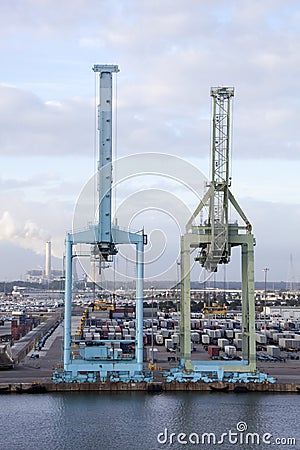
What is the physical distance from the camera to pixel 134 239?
2473cm

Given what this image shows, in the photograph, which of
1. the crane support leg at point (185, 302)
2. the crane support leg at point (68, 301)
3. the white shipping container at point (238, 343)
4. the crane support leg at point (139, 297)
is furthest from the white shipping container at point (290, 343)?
the crane support leg at point (68, 301)

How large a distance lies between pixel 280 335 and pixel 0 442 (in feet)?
81.1

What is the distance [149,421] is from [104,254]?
710 centimetres

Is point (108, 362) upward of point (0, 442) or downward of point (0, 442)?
upward

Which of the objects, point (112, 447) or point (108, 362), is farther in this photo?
point (108, 362)

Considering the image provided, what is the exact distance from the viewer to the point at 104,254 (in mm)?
24656

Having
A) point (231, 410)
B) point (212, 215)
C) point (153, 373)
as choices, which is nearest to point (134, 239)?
point (212, 215)

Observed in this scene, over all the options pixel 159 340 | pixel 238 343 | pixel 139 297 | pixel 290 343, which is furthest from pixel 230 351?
pixel 139 297

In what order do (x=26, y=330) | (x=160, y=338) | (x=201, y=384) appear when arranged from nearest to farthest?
1. (x=201, y=384)
2. (x=160, y=338)
3. (x=26, y=330)

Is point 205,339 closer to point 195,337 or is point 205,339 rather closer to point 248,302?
Answer: point 195,337

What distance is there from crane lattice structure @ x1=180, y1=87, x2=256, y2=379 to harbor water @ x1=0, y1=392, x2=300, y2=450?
1.69 meters

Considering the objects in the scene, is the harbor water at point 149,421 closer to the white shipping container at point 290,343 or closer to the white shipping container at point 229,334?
the white shipping container at point 290,343

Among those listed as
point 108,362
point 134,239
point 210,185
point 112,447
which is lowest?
point 112,447

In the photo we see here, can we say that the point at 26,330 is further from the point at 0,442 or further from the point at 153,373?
the point at 0,442
